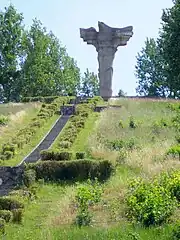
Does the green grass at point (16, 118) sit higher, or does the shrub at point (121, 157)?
the green grass at point (16, 118)

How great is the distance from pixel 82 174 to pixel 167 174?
4.08 m

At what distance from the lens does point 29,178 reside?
21.4m

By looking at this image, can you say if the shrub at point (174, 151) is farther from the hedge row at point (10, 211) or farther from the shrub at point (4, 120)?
Result: the shrub at point (4, 120)

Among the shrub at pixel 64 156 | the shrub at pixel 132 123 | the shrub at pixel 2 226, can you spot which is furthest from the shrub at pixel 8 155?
the shrub at pixel 2 226

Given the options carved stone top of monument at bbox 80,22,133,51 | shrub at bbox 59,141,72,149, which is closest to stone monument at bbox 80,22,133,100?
carved stone top of monument at bbox 80,22,133,51

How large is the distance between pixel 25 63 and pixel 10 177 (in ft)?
150

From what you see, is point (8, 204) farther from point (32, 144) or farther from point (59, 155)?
point (32, 144)

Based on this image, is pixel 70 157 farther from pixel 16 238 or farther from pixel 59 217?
pixel 16 238

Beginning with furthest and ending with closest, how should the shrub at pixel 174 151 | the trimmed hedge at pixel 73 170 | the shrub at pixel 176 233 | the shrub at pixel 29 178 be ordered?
1. the shrub at pixel 174 151
2. the trimmed hedge at pixel 73 170
3. the shrub at pixel 29 178
4. the shrub at pixel 176 233

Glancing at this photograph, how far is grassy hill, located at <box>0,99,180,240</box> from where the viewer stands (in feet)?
49.0

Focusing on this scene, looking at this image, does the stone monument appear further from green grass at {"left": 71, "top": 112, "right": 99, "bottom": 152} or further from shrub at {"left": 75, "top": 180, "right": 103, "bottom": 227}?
shrub at {"left": 75, "top": 180, "right": 103, "bottom": 227}

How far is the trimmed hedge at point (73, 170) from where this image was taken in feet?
71.8

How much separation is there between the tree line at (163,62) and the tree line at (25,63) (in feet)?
33.5

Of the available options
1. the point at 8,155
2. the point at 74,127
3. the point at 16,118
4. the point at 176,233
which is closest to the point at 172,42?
the point at 16,118
